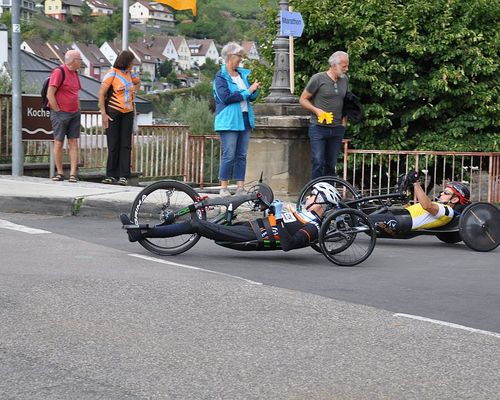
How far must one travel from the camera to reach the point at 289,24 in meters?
13.4

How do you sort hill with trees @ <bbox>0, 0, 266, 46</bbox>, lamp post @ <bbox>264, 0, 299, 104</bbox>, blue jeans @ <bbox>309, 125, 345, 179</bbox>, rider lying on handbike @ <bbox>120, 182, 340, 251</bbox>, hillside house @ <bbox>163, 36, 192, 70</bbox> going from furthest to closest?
hillside house @ <bbox>163, 36, 192, 70</bbox>, hill with trees @ <bbox>0, 0, 266, 46</bbox>, lamp post @ <bbox>264, 0, 299, 104</bbox>, blue jeans @ <bbox>309, 125, 345, 179</bbox>, rider lying on handbike @ <bbox>120, 182, 340, 251</bbox>

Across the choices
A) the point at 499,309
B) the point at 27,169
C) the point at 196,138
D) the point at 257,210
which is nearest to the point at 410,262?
the point at 257,210

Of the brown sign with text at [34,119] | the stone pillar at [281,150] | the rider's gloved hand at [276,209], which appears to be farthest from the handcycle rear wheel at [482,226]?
the brown sign with text at [34,119]

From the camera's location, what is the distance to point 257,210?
8961 mm

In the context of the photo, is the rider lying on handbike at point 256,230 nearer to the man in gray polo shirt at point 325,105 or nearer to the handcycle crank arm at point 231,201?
the handcycle crank arm at point 231,201

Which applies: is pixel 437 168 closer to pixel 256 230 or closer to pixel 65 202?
pixel 65 202

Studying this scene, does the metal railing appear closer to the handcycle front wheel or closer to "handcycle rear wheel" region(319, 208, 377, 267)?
"handcycle rear wheel" region(319, 208, 377, 267)

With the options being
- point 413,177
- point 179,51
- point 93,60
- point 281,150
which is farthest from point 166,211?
point 179,51

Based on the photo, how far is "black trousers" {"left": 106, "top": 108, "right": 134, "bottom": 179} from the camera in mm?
13289

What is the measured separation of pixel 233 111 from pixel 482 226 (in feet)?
10.4

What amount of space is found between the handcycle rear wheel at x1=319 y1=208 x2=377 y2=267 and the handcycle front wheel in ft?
3.51

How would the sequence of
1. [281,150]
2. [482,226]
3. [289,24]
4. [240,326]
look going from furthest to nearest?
[289,24] → [281,150] → [482,226] → [240,326]

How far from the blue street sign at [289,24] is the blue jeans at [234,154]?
2.10 metres

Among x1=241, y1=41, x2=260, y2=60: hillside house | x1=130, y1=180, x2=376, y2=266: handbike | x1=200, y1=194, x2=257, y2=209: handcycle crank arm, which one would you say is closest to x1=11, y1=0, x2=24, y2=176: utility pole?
x1=241, y1=41, x2=260, y2=60: hillside house
